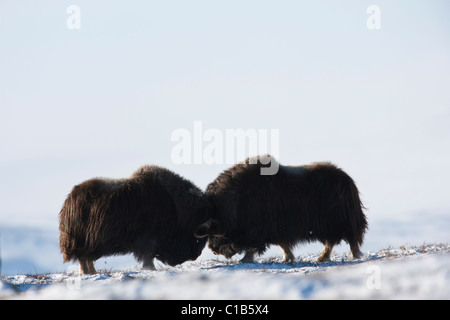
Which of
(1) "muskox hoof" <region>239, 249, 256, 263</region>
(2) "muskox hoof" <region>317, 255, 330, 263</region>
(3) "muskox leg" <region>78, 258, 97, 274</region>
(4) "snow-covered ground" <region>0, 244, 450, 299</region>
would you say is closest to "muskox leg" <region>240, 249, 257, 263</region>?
(1) "muskox hoof" <region>239, 249, 256, 263</region>

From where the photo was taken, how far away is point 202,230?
7.78 meters

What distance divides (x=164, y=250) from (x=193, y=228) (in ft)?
1.42

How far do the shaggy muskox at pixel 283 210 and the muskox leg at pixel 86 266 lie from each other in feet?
4.92

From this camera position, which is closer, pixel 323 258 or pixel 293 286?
pixel 293 286

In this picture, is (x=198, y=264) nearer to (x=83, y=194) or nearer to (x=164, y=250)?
(x=164, y=250)

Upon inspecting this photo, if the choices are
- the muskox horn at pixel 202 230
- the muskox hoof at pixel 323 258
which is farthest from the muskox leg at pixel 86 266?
the muskox hoof at pixel 323 258

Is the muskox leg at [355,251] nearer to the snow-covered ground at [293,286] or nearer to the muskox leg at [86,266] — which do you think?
the snow-covered ground at [293,286]

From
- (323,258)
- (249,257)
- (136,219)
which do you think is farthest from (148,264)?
(323,258)

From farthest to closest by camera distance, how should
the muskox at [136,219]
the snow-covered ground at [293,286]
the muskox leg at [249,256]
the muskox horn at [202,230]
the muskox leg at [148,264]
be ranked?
the muskox leg at [249,256] < the muskox horn at [202,230] < the muskox leg at [148,264] < the muskox at [136,219] < the snow-covered ground at [293,286]

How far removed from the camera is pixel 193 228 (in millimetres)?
7695

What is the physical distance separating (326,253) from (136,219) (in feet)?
7.99

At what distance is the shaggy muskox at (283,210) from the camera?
25.4ft

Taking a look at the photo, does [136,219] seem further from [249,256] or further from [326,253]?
[326,253]
